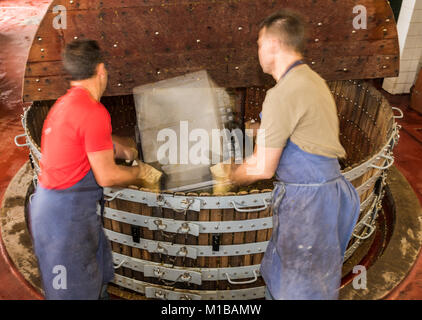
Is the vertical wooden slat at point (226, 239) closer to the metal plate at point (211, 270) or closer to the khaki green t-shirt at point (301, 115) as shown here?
the metal plate at point (211, 270)

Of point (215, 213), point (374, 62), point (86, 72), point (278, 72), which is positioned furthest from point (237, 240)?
point (374, 62)

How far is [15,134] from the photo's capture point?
4.97 meters

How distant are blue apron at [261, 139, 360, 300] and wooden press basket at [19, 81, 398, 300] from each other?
0.29 meters

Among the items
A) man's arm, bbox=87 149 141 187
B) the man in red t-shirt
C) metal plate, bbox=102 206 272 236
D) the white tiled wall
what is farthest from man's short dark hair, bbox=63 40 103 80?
the white tiled wall

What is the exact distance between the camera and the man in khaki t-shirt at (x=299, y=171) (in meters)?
1.98

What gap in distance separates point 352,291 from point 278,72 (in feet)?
6.19

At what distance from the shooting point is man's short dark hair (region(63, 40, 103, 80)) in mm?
2053

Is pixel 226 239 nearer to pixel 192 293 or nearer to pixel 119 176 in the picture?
pixel 192 293

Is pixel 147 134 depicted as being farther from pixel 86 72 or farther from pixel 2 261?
pixel 2 261

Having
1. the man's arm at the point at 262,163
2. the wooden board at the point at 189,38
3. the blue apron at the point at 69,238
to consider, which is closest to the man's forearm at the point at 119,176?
the blue apron at the point at 69,238

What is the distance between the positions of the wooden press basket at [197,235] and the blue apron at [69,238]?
34 centimetres

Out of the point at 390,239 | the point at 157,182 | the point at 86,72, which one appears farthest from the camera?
the point at 390,239

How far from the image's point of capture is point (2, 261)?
3209mm

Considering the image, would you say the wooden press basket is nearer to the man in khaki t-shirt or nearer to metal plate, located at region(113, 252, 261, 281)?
metal plate, located at region(113, 252, 261, 281)
